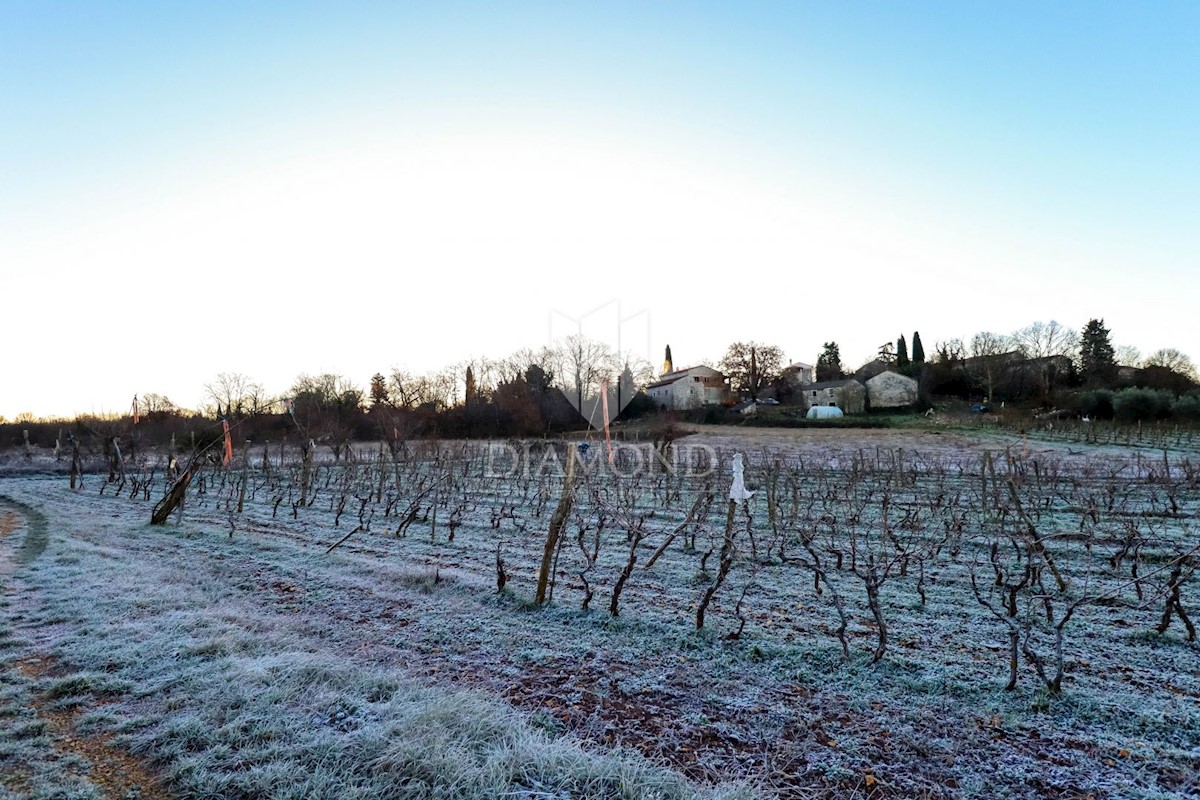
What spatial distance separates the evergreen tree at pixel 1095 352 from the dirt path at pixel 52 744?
5304 centimetres

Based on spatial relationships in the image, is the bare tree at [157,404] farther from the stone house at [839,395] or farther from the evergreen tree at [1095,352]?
the evergreen tree at [1095,352]

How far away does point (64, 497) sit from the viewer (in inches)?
601

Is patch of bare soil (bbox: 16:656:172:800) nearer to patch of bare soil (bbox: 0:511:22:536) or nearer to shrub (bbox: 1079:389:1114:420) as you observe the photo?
patch of bare soil (bbox: 0:511:22:536)

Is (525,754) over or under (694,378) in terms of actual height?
under

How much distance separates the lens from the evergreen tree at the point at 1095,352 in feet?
137

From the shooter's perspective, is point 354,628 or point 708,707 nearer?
point 708,707

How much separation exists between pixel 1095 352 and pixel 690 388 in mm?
31481

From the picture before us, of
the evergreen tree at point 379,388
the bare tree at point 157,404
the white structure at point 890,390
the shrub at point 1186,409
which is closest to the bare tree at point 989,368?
the white structure at point 890,390

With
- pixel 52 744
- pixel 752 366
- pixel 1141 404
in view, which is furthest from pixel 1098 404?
pixel 52 744

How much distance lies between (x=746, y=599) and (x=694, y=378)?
5474 centimetres

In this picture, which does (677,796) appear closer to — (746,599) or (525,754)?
(525,754)

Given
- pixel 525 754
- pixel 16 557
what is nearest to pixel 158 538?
pixel 16 557

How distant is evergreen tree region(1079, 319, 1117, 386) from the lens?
41.7 meters

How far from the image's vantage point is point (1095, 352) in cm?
4403
